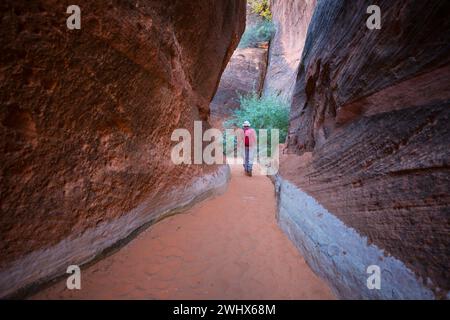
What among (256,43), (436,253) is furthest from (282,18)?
(436,253)

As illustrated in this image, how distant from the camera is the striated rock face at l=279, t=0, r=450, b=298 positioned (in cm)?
142

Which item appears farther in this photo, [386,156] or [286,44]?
[286,44]

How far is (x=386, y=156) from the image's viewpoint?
1800 millimetres

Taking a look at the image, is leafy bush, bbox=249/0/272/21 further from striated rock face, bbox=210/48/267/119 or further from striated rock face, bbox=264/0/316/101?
striated rock face, bbox=210/48/267/119

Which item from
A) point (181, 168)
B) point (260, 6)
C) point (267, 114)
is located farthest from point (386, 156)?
point (260, 6)

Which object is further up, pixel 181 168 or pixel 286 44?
pixel 286 44

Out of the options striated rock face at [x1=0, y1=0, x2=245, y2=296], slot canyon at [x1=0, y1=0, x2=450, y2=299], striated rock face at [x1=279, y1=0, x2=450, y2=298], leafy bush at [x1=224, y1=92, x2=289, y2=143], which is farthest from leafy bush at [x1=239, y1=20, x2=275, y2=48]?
striated rock face at [x1=279, y1=0, x2=450, y2=298]

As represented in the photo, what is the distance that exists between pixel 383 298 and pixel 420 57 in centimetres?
183

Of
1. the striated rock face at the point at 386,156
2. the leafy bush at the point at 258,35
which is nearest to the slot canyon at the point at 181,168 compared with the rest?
the striated rock face at the point at 386,156

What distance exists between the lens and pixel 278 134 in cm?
943

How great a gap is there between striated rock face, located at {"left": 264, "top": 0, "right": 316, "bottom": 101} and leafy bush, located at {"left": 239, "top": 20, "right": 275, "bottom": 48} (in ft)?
1.50

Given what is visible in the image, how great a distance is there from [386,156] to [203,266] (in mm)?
2077

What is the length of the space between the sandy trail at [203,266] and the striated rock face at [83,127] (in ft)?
0.88

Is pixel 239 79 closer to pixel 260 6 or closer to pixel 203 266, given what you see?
pixel 260 6
